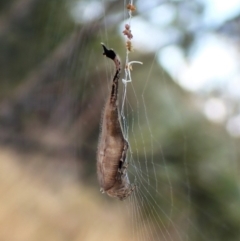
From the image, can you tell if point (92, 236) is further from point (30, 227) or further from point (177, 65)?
point (177, 65)

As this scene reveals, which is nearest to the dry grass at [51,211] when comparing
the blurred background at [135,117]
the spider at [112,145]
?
the blurred background at [135,117]

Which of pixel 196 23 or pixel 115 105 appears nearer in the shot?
pixel 115 105

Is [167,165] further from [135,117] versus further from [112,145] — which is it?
[112,145]

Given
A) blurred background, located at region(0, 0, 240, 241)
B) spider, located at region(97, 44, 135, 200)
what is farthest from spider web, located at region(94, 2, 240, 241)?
spider, located at region(97, 44, 135, 200)

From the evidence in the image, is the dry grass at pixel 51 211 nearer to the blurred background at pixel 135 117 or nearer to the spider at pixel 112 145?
the blurred background at pixel 135 117

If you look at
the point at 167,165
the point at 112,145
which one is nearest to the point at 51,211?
the point at 167,165

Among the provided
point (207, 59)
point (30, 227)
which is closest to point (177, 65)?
point (207, 59)
